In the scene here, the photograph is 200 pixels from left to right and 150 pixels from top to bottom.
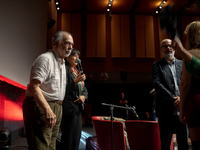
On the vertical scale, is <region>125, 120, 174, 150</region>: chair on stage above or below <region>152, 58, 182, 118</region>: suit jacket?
below

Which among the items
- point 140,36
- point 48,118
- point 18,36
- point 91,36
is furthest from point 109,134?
point 140,36

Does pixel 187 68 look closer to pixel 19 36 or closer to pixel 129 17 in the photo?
pixel 19 36

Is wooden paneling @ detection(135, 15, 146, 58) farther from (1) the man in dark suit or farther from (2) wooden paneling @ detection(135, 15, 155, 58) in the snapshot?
(1) the man in dark suit

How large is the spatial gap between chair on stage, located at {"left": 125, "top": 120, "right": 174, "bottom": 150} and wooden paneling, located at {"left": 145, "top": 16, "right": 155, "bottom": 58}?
22.9ft

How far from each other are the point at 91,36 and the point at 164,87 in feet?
23.9

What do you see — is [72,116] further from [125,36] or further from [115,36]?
[125,36]

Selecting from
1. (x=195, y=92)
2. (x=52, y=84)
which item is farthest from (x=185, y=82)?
(x=52, y=84)

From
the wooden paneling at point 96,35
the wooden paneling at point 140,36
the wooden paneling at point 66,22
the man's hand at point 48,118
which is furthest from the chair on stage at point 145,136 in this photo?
the wooden paneling at point 66,22

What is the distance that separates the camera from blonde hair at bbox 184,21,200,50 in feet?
2.82

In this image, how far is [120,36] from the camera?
883 centimetres

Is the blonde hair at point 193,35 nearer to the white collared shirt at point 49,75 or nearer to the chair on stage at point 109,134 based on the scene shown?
the white collared shirt at point 49,75

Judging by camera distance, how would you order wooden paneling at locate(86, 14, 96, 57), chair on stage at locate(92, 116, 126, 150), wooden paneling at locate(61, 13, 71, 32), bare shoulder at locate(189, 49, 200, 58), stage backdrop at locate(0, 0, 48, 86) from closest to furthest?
bare shoulder at locate(189, 49, 200, 58) → chair on stage at locate(92, 116, 126, 150) → stage backdrop at locate(0, 0, 48, 86) → wooden paneling at locate(86, 14, 96, 57) → wooden paneling at locate(61, 13, 71, 32)

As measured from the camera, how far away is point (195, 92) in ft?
2.83

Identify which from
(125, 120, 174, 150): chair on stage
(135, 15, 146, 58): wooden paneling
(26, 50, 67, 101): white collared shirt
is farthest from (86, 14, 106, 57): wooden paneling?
(26, 50, 67, 101): white collared shirt
